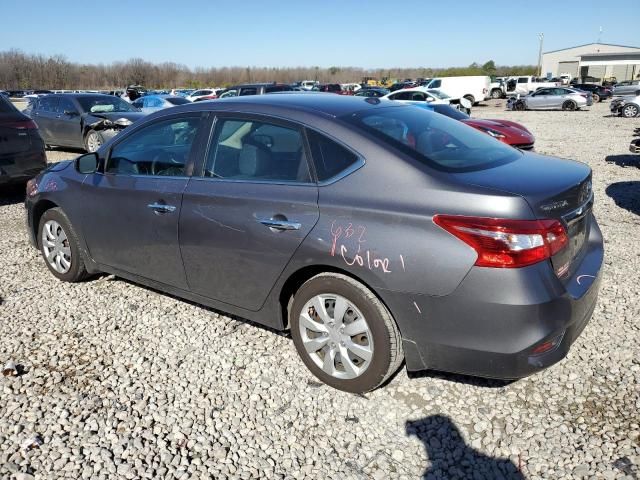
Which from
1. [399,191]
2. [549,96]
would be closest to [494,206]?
[399,191]

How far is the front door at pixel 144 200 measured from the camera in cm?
351

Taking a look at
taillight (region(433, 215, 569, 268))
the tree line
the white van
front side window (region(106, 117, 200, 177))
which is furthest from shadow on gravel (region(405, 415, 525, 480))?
the tree line

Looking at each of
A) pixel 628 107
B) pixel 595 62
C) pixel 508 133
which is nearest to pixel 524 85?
pixel 628 107

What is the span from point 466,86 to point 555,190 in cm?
3449

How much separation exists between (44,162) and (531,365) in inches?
297

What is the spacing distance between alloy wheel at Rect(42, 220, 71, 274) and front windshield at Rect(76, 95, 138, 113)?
8405 mm

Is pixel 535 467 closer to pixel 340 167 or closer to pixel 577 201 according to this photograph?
pixel 577 201

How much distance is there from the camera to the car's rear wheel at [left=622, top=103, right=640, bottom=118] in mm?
22467

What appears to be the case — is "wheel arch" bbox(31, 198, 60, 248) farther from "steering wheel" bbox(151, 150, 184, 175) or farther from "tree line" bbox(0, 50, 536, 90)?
"tree line" bbox(0, 50, 536, 90)

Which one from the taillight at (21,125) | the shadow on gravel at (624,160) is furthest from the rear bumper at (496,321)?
the shadow on gravel at (624,160)

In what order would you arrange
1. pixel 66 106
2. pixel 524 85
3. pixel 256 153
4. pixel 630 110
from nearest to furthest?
pixel 256 153, pixel 66 106, pixel 630 110, pixel 524 85

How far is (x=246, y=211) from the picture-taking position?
10.1 ft

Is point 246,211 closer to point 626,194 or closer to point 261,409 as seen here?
point 261,409

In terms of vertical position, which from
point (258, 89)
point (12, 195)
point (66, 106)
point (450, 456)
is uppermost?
point (258, 89)
